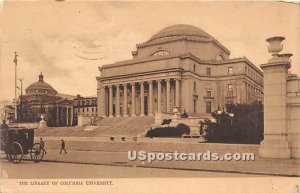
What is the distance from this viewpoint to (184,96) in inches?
922

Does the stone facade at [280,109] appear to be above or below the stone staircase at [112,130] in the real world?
above

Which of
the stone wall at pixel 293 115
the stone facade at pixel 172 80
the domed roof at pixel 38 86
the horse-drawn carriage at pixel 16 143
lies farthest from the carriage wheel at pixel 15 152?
the stone facade at pixel 172 80

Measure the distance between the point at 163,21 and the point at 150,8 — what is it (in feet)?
2.07

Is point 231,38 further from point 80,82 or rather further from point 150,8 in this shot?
point 80,82

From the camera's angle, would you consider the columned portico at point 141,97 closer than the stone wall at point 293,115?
No

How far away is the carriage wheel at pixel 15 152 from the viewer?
390 inches

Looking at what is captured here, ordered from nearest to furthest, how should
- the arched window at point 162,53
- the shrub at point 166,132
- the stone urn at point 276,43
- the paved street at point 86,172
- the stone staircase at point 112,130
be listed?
the paved street at point 86,172
the stone urn at point 276,43
the shrub at point 166,132
the stone staircase at point 112,130
the arched window at point 162,53

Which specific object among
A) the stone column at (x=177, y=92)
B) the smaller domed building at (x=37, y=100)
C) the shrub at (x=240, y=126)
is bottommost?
the shrub at (x=240, y=126)

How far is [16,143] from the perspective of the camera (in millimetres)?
10008

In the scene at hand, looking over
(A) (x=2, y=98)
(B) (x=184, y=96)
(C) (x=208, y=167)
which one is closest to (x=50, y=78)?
(A) (x=2, y=98)

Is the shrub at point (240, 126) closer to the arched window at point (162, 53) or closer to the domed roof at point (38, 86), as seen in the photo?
the domed roof at point (38, 86)

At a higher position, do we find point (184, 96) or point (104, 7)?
point (104, 7)

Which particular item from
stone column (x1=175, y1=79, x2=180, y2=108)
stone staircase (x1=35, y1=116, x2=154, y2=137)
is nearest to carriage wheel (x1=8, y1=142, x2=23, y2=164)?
stone staircase (x1=35, y1=116, x2=154, y2=137)
